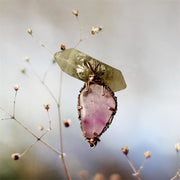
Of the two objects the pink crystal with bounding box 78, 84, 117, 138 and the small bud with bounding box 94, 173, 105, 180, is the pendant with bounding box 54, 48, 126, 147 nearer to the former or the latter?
the pink crystal with bounding box 78, 84, 117, 138

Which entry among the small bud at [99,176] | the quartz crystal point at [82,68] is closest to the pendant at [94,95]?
the quartz crystal point at [82,68]

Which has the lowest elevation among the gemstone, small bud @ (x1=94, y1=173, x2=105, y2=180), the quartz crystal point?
small bud @ (x1=94, y1=173, x2=105, y2=180)

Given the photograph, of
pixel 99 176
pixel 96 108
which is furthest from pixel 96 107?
pixel 99 176

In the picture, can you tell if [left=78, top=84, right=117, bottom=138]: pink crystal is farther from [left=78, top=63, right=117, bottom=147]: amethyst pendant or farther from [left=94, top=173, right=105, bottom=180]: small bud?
[left=94, top=173, right=105, bottom=180]: small bud

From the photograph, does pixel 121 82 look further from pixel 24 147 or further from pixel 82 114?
pixel 24 147

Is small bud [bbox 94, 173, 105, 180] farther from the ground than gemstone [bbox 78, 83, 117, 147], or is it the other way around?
gemstone [bbox 78, 83, 117, 147]

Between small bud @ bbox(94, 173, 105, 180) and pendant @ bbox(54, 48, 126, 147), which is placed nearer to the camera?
pendant @ bbox(54, 48, 126, 147)

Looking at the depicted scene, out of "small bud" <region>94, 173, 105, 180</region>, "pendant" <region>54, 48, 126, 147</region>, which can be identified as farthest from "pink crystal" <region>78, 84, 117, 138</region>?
"small bud" <region>94, 173, 105, 180</region>

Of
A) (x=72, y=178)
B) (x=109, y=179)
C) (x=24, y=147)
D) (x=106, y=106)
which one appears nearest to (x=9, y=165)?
(x=24, y=147)
